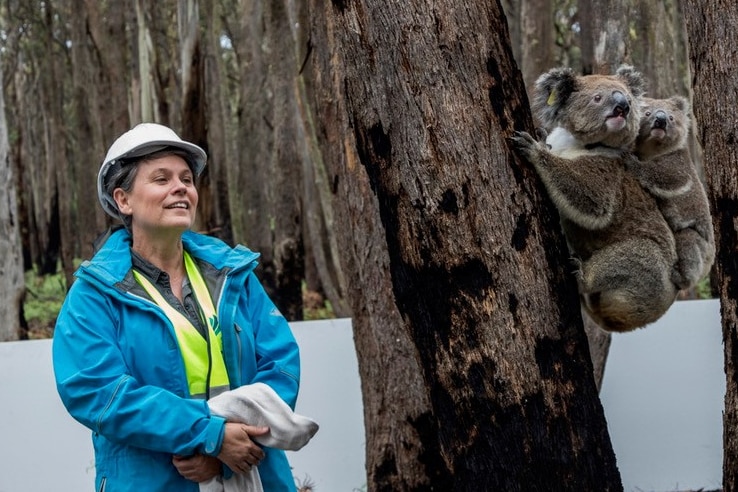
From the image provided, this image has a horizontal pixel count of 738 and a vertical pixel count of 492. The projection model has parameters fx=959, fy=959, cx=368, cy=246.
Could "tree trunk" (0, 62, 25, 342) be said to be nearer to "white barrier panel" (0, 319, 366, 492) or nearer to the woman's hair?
"white barrier panel" (0, 319, 366, 492)

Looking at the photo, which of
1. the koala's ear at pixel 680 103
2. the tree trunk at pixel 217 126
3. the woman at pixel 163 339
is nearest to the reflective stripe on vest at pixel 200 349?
the woman at pixel 163 339

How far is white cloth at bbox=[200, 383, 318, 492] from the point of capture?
2607mm

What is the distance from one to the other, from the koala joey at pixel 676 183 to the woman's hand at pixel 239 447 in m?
2.12

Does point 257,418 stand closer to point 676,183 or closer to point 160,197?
point 160,197

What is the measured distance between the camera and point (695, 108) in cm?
296

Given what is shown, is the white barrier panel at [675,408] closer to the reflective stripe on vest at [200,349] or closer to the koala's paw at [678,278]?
the koala's paw at [678,278]

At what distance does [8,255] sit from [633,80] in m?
7.94

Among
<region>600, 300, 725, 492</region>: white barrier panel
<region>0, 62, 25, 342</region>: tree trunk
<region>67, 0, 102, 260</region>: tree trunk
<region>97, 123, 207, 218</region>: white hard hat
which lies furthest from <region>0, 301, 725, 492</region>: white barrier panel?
<region>67, 0, 102, 260</region>: tree trunk

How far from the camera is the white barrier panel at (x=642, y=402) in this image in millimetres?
6590

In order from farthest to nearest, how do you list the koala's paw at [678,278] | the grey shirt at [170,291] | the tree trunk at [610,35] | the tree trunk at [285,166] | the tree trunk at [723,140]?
the tree trunk at [285,166], the tree trunk at [610,35], the koala's paw at [678,278], the tree trunk at [723,140], the grey shirt at [170,291]

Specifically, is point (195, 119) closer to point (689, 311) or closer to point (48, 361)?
point (48, 361)

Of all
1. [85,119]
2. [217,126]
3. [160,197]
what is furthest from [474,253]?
[217,126]

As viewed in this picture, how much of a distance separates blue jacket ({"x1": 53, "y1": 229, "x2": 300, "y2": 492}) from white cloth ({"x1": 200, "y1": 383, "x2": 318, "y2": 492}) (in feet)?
0.18

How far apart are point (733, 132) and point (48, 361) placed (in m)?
4.76
